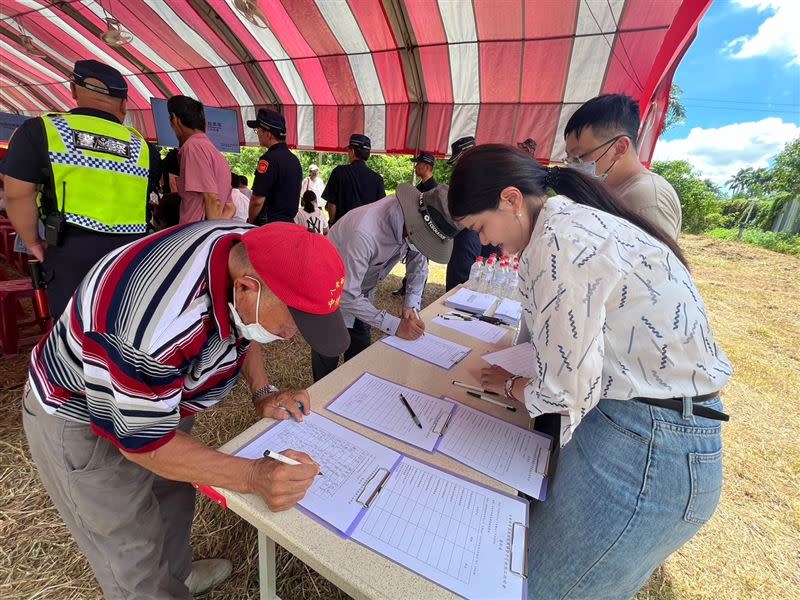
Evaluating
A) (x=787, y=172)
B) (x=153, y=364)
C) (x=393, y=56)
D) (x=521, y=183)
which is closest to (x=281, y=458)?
(x=153, y=364)

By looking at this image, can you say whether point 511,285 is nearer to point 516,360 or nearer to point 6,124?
point 516,360

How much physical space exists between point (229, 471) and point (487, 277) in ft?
6.81

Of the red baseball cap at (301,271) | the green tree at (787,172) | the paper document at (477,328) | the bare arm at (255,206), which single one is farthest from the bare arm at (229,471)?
the green tree at (787,172)

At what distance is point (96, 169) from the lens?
5.10 feet

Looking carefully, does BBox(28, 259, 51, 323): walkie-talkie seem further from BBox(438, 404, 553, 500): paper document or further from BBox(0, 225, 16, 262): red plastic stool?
BBox(0, 225, 16, 262): red plastic stool

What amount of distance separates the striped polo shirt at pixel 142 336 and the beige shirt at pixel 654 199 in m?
1.53

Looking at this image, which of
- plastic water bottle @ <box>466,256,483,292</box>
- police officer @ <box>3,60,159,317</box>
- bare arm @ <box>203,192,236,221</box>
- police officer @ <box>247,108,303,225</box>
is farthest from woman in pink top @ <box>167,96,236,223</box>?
plastic water bottle @ <box>466,256,483,292</box>

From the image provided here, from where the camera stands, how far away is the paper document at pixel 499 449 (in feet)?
3.00

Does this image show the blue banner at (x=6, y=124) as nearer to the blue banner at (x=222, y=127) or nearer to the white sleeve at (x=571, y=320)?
the blue banner at (x=222, y=127)

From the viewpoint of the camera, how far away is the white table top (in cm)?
64

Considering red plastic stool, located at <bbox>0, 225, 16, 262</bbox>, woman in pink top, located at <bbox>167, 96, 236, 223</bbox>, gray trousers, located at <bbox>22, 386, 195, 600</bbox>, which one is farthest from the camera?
red plastic stool, located at <bbox>0, 225, 16, 262</bbox>

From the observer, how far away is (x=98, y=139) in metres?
1.54

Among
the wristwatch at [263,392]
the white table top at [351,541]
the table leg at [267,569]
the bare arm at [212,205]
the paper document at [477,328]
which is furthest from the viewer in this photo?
the bare arm at [212,205]

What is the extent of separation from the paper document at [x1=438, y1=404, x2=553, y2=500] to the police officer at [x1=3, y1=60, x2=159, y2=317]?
1699mm
